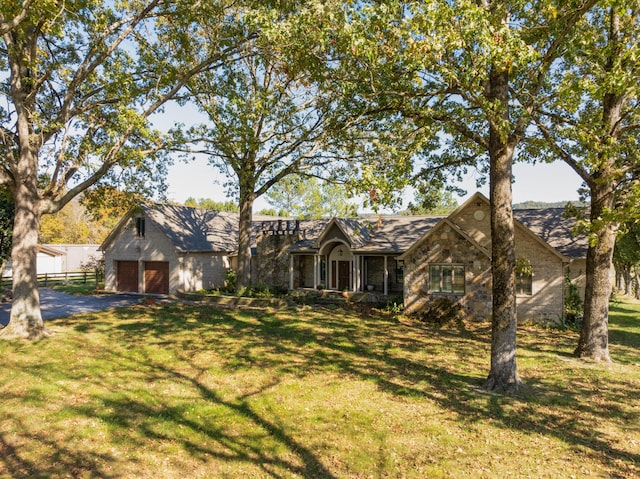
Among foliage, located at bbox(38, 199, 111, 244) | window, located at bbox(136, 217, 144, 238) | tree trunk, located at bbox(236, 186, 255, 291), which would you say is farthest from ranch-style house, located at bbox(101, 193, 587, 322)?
foliage, located at bbox(38, 199, 111, 244)

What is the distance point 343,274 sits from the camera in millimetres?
28953

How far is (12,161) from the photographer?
15.1 m

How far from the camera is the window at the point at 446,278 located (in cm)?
2052

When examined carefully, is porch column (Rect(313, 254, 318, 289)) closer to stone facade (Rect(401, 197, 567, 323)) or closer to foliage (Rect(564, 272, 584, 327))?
stone facade (Rect(401, 197, 567, 323))

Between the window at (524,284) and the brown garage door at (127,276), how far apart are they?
25.9m

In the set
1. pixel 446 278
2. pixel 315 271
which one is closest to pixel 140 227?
pixel 315 271

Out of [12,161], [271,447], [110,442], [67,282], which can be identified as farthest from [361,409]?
[67,282]

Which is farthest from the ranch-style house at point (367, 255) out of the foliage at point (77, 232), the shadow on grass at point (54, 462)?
the foliage at point (77, 232)

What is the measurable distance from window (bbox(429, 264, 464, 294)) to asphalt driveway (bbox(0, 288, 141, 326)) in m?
17.7

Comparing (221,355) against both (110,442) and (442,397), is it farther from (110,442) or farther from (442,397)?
(442,397)

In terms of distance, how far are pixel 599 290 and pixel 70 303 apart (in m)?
26.9

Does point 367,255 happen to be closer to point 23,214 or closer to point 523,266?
point 523,266

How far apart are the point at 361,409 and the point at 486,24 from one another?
8.38m

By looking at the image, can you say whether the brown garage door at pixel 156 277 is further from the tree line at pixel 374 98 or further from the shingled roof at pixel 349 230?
the tree line at pixel 374 98
